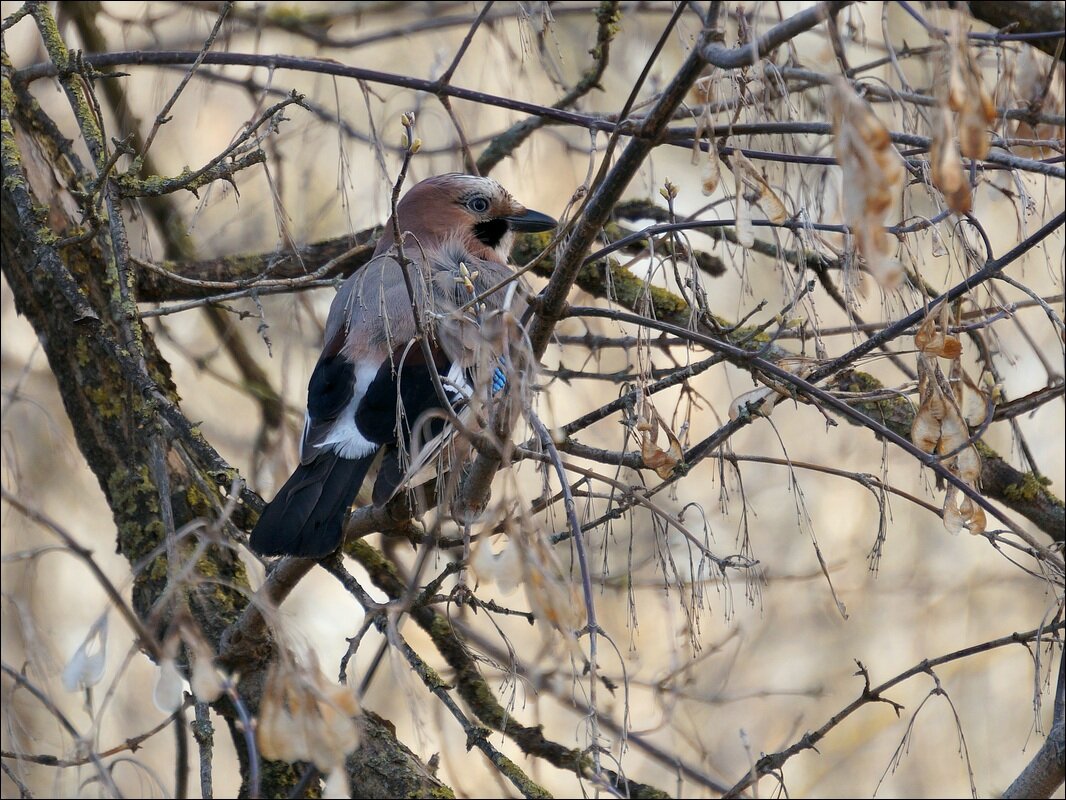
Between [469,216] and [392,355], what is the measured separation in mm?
1314

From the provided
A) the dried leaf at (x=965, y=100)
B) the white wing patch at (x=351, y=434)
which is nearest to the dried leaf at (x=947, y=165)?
the dried leaf at (x=965, y=100)

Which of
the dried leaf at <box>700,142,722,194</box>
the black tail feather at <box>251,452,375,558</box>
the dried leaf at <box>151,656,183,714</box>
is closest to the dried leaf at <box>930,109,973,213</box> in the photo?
the dried leaf at <box>700,142,722,194</box>

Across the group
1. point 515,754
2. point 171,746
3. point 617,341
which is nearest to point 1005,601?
point 515,754

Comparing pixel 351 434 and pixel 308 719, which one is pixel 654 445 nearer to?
pixel 308 719

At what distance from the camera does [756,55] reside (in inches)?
43.2

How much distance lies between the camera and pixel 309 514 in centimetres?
218

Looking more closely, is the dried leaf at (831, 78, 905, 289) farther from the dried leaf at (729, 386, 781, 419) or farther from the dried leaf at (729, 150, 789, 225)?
the dried leaf at (729, 386, 781, 419)

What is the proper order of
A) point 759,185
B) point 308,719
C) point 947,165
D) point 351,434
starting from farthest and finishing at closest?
point 351,434 < point 759,185 < point 308,719 < point 947,165

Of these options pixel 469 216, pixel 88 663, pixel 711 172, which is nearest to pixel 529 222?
pixel 469 216

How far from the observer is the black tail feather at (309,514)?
2.13 meters

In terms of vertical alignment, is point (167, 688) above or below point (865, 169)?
below

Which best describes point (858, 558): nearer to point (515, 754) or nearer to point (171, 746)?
point (515, 754)

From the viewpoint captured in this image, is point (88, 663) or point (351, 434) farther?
point (351, 434)

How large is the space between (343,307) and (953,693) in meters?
3.60
